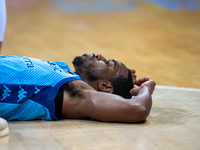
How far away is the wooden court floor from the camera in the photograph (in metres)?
1.09

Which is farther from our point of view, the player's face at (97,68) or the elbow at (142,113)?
the player's face at (97,68)

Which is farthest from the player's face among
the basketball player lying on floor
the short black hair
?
the basketball player lying on floor

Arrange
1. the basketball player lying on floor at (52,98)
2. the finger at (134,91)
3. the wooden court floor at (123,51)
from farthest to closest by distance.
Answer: the finger at (134,91), the basketball player lying on floor at (52,98), the wooden court floor at (123,51)

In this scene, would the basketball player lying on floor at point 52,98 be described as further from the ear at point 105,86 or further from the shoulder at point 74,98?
the ear at point 105,86

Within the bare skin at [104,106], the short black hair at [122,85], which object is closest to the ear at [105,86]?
the short black hair at [122,85]

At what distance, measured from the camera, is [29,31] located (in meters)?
4.30

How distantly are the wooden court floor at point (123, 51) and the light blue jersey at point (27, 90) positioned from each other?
5 centimetres

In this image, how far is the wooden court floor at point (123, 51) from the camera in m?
1.09

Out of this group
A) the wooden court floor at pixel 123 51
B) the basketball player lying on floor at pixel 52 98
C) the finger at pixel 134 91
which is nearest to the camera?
the wooden court floor at pixel 123 51

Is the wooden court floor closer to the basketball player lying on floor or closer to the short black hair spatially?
the basketball player lying on floor

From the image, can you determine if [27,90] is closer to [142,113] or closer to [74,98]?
[74,98]

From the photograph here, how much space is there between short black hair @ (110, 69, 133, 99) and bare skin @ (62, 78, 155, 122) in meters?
0.23

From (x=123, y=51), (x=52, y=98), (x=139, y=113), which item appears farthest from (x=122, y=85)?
(x=123, y=51)

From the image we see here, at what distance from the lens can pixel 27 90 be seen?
1210 mm
